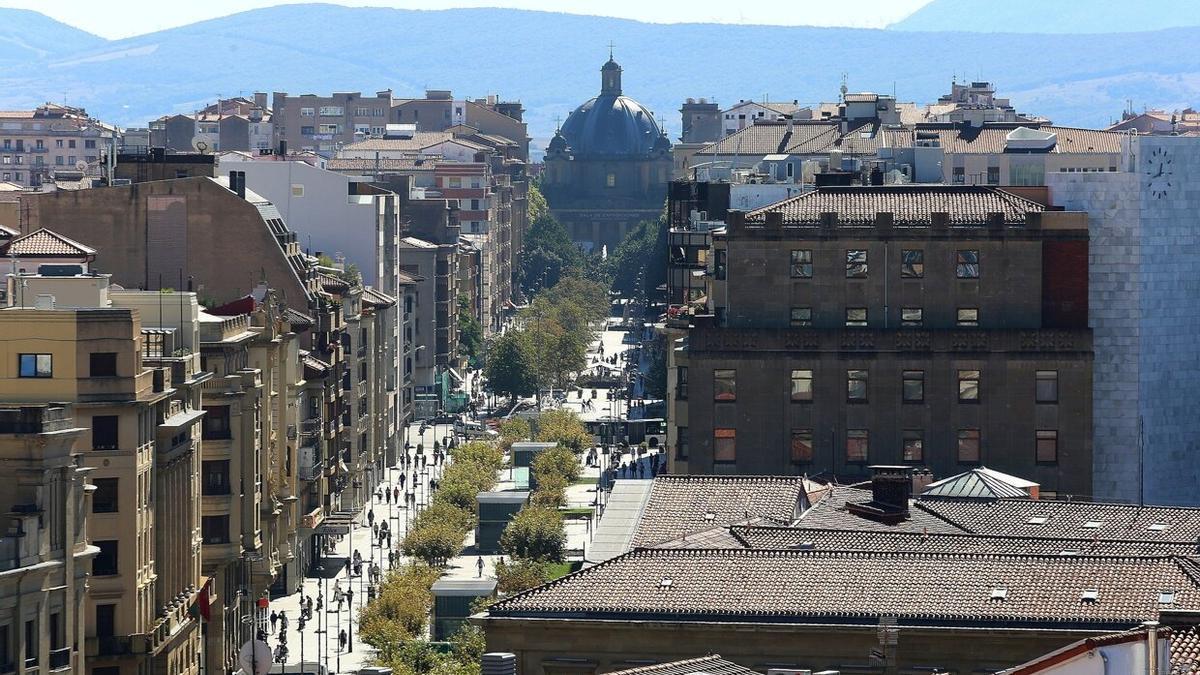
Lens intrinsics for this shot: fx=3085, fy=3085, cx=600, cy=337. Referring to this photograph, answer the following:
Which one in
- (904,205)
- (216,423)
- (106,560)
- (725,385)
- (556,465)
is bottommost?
(556,465)

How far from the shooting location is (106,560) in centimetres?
7181

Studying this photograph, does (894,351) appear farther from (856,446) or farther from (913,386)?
(856,446)

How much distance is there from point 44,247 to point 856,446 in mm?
25923

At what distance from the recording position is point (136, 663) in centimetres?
7275

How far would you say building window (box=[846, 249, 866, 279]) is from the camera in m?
91.4

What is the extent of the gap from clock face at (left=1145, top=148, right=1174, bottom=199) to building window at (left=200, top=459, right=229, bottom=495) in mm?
29155

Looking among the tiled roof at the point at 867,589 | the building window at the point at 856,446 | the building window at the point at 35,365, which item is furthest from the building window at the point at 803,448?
the tiled roof at the point at 867,589

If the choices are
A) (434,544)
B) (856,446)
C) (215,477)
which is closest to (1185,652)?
(856,446)

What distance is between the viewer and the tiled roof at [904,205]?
301ft

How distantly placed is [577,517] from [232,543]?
140ft

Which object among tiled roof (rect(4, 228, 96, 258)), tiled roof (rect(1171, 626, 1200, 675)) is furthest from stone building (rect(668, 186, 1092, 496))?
tiled roof (rect(1171, 626, 1200, 675))

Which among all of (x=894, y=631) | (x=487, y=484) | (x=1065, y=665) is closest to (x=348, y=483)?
(x=487, y=484)

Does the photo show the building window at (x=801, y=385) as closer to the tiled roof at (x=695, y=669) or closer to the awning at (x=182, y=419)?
the awning at (x=182, y=419)

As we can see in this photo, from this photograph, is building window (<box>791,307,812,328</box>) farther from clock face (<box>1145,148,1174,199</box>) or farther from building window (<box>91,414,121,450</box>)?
building window (<box>91,414,121,450</box>)
